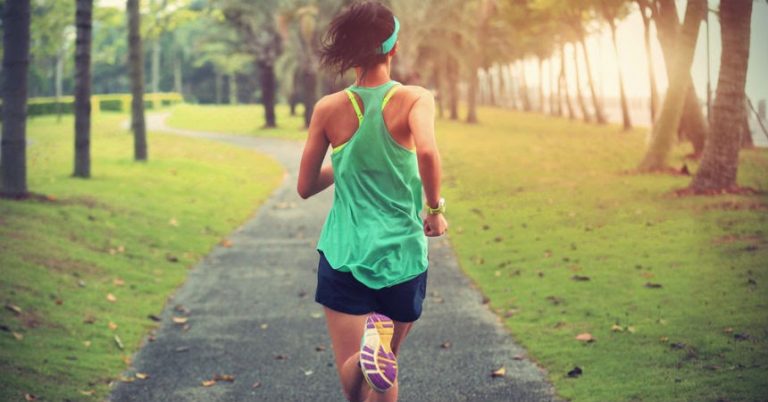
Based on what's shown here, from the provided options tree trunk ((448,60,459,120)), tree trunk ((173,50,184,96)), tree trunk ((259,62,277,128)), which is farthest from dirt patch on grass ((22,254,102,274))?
tree trunk ((173,50,184,96))

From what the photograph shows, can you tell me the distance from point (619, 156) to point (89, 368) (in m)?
19.1

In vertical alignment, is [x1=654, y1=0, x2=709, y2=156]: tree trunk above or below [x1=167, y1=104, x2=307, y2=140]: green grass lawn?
above

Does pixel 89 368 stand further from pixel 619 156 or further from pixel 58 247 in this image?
pixel 619 156

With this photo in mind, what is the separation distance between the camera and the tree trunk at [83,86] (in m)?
18.1

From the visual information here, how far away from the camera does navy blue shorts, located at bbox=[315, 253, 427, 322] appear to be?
3674mm

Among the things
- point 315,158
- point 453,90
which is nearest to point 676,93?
point 315,158

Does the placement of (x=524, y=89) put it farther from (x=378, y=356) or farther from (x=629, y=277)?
(x=378, y=356)

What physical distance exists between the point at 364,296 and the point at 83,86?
1601cm

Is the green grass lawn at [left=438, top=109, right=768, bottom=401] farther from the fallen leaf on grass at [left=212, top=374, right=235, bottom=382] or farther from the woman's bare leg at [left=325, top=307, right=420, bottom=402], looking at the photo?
the woman's bare leg at [left=325, top=307, right=420, bottom=402]

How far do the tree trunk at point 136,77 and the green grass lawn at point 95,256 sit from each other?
70 centimetres

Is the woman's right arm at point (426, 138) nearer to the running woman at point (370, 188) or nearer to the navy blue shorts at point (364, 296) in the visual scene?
the running woman at point (370, 188)

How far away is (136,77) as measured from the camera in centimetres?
2423

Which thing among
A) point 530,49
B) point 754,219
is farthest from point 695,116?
point 530,49

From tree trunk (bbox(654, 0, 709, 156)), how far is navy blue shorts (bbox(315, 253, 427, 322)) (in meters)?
16.2
